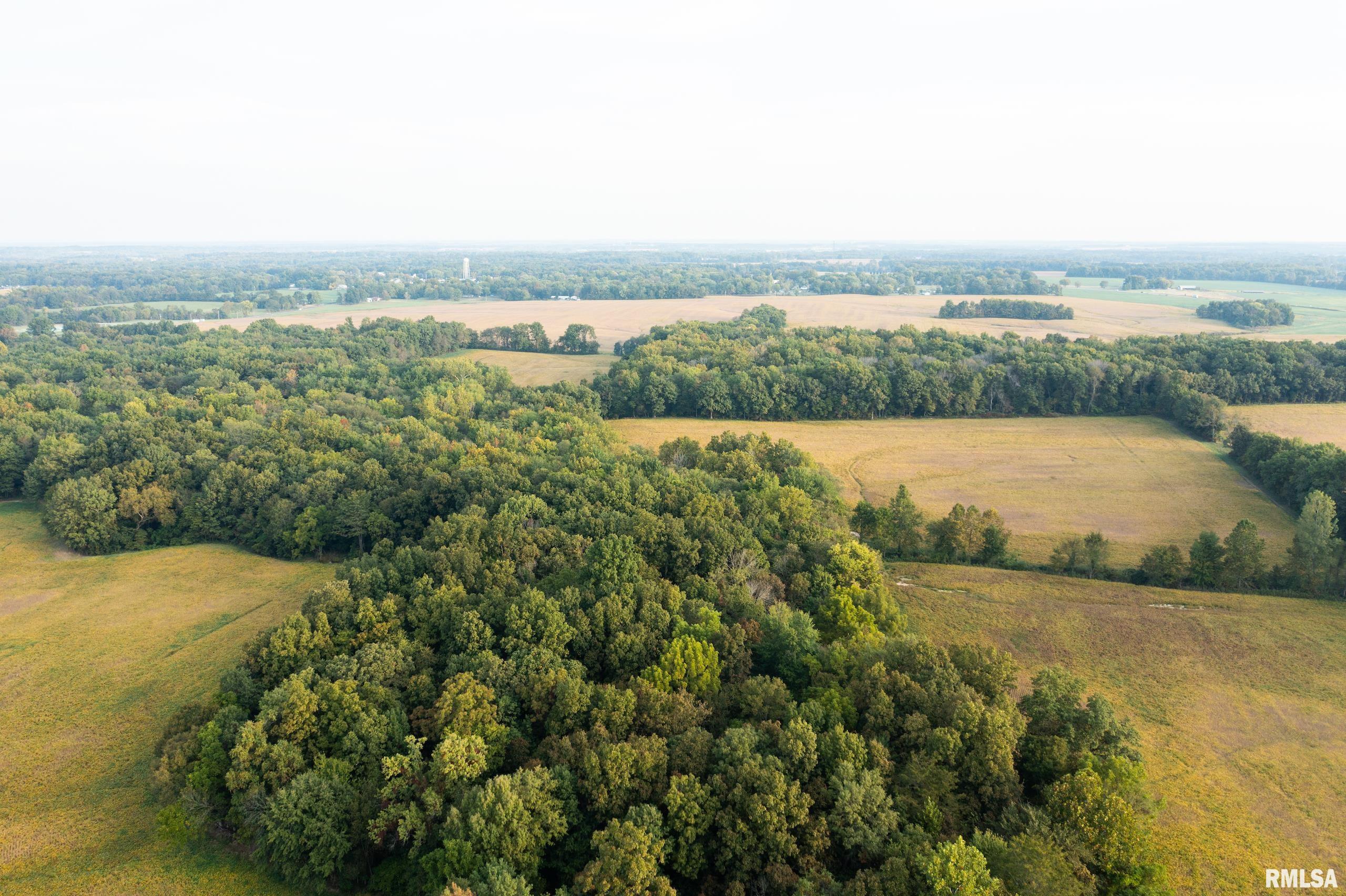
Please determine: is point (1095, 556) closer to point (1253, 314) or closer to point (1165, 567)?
point (1165, 567)

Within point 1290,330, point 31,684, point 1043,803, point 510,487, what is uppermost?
point 1290,330

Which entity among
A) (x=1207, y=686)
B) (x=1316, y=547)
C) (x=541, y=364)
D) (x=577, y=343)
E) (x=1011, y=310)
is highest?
(x=1011, y=310)

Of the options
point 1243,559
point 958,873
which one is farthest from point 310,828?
point 1243,559

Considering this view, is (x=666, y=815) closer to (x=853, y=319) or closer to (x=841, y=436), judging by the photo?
(x=841, y=436)

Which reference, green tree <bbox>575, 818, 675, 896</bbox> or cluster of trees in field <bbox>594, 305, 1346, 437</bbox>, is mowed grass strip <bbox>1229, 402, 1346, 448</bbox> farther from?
green tree <bbox>575, 818, 675, 896</bbox>

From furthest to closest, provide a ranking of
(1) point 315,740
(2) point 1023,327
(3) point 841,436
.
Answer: (2) point 1023,327 → (3) point 841,436 → (1) point 315,740

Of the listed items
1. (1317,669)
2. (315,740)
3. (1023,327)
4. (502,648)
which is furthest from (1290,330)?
(315,740)
